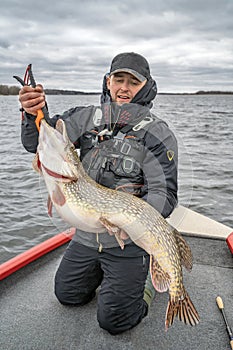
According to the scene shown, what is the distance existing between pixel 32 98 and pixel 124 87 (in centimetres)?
109

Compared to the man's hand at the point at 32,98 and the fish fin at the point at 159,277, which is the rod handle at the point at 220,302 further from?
the man's hand at the point at 32,98

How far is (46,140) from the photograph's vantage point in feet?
8.46

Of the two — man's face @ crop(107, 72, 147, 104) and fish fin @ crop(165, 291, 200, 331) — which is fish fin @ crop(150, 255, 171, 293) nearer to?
fish fin @ crop(165, 291, 200, 331)

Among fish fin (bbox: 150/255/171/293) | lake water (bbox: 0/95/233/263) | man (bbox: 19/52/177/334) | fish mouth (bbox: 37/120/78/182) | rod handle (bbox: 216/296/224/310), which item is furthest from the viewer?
lake water (bbox: 0/95/233/263)

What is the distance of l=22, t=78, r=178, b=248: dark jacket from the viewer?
10.6 feet

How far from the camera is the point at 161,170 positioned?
10.8ft

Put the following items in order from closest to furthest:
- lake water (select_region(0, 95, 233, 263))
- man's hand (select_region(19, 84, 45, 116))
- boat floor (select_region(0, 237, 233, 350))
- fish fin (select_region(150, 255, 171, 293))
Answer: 1. man's hand (select_region(19, 84, 45, 116))
2. fish fin (select_region(150, 255, 171, 293))
3. boat floor (select_region(0, 237, 233, 350))
4. lake water (select_region(0, 95, 233, 263))

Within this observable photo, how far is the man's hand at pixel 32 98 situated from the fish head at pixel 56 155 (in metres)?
0.21

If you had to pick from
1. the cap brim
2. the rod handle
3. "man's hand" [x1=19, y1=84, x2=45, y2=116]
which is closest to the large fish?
"man's hand" [x1=19, y1=84, x2=45, y2=116]

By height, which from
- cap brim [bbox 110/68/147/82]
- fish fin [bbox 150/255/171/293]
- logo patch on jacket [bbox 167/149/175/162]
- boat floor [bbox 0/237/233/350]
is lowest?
boat floor [bbox 0/237/233/350]

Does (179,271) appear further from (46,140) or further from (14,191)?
(14,191)

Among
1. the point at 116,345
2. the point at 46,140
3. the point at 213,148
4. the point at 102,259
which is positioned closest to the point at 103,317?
the point at 116,345

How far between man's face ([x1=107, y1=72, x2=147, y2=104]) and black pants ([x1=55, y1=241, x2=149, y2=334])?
4.42ft

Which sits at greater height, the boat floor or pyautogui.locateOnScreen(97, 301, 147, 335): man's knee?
pyautogui.locateOnScreen(97, 301, 147, 335): man's knee
